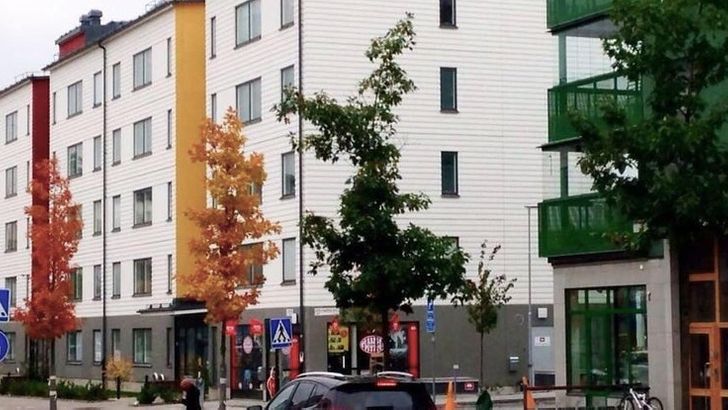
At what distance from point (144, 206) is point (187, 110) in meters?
5.74

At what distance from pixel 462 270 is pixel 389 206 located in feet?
6.28

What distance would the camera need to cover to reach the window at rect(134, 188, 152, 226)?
214 feet

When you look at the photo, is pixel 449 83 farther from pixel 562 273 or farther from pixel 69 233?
pixel 562 273

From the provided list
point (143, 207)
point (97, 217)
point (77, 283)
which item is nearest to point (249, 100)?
point (143, 207)

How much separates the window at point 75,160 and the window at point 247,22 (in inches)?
698

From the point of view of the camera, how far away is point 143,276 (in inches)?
2608

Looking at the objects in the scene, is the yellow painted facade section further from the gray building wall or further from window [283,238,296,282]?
the gray building wall

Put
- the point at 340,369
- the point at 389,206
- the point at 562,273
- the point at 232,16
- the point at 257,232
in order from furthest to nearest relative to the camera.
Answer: the point at 232,16, the point at 340,369, the point at 257,232, the point at 562,273, the point at 389,206

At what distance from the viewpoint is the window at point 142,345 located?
6550 cm

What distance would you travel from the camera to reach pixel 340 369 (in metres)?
53.3

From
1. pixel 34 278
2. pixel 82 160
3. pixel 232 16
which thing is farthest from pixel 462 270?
pixel 82 160

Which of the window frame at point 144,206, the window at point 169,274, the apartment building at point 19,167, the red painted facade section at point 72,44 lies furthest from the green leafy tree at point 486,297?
the apartment building at point 19,167

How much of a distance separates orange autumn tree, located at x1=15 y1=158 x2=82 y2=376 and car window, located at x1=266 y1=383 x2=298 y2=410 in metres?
41.1

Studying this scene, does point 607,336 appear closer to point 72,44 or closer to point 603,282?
point 603,282
